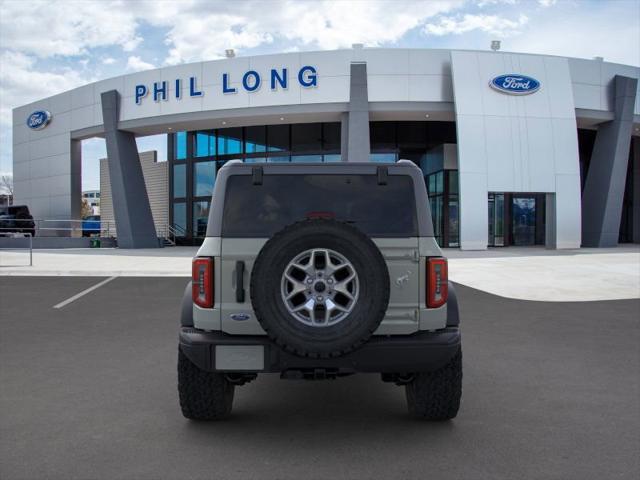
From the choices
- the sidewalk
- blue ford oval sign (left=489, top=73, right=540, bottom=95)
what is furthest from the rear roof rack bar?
blue ford oval sign (left=489, top=73, right=540, bottom=95)

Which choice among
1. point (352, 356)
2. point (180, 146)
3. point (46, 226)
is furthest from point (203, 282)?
point (46, 226)

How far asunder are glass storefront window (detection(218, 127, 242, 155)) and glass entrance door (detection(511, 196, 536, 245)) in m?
17.4

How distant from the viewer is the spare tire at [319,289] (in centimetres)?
325

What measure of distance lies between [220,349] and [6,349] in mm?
4297

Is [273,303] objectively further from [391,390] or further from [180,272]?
[180,272]

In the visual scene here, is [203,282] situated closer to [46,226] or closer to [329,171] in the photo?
[329,171]

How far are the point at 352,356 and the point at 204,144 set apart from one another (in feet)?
109

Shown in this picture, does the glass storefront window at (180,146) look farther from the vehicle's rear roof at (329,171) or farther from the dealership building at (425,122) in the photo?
the vehicle's rear roof at (329,171)

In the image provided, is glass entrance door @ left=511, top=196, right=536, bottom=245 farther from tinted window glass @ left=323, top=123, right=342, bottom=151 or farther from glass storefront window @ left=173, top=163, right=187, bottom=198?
glass storefront window @ left=173, top=163, right=187, bottom=198

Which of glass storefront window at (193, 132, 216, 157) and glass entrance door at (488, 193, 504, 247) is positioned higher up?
glass storefront window at (193, 132, 216, 157)

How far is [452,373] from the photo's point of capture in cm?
385

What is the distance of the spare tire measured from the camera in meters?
3.25

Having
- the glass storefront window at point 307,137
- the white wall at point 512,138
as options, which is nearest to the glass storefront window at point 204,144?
the glass storefront window at point 307,137

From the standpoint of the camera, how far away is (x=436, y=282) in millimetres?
3654
